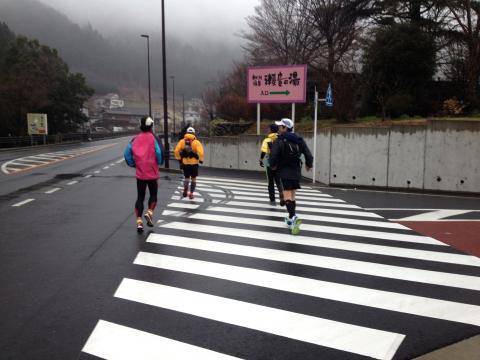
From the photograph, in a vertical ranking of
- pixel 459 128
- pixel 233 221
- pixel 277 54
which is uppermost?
pixel 277 54

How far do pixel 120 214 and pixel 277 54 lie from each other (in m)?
21.4

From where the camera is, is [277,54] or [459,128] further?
[277,54]

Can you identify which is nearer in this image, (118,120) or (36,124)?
(36,124)

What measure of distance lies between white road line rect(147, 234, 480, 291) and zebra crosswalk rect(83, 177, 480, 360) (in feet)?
0.05

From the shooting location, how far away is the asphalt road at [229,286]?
3.71 meters

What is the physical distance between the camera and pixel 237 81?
1577 inches

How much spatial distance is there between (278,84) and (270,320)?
16909 mm

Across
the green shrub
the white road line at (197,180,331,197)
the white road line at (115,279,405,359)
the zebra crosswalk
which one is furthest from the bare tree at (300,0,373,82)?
the white road line at (115,279,405,359)

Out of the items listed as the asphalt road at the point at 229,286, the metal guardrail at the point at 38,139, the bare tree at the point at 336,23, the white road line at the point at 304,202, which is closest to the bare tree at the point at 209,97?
the metal guardrail at the point at 38,139

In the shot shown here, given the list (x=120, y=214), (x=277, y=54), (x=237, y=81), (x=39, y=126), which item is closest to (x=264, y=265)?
(x=120, y=214)

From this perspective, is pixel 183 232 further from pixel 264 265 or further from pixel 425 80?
pixel 425 80

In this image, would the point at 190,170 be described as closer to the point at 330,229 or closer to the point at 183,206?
the point at 183,206

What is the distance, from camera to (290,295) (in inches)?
187

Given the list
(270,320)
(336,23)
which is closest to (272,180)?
(270,320)
